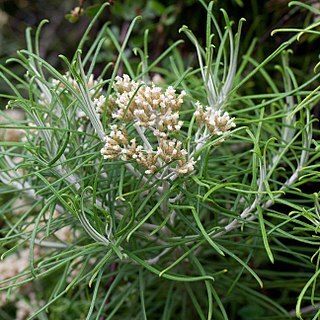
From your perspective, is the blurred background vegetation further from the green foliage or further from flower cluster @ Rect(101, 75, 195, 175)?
flower cluster @ Rect(101, 75, 195, 175)

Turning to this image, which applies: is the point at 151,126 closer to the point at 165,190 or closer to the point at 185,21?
the point at 165,190

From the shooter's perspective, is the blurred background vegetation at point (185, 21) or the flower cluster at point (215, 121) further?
the blurred background vegetation at point (185, 21)

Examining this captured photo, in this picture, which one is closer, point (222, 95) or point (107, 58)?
point (222, 95)

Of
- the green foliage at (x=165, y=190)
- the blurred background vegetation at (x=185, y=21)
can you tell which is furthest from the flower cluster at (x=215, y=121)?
the blurred background vegetation at (x=185, y=21)

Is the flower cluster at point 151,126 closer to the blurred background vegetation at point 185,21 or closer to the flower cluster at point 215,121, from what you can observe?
the flower cluster at point 215,121

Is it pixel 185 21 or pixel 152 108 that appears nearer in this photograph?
pixel 152 108

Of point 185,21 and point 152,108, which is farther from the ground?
point 152,108

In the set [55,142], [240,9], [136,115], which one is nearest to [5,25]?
[240,9]

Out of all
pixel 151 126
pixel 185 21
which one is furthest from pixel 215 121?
pixel 185 21

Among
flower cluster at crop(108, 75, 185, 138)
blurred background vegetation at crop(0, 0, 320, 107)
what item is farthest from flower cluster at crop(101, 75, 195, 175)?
blurred background vegetation at crop(0, 0, 320, 107)

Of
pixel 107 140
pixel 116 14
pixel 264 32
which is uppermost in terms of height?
pixel 107 140

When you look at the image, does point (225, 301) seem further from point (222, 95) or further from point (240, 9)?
point (240, 9)
